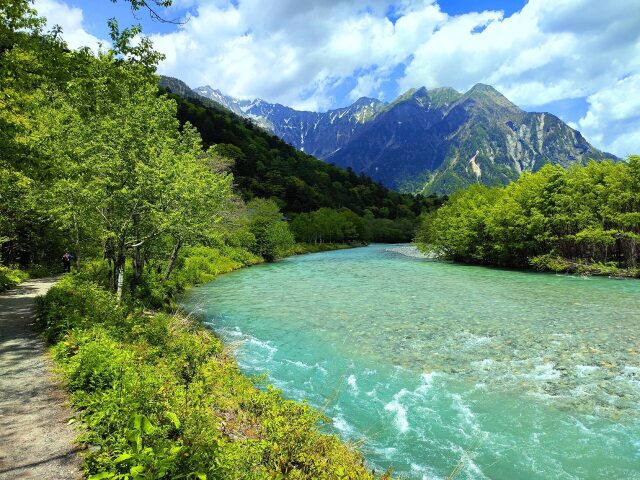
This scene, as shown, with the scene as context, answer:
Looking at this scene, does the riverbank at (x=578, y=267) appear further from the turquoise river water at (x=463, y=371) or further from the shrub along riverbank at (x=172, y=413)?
the shrub along riverbank at (x=172, y=413)

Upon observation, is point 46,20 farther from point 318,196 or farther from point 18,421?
point 318,196

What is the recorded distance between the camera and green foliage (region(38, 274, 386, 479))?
557 centimetres

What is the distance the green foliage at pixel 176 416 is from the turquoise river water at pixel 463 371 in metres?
2.59

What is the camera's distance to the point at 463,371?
15.7m

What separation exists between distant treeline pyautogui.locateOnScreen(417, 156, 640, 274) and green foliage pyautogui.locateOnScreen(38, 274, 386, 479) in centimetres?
4700

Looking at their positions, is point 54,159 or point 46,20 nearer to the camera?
point 46,20

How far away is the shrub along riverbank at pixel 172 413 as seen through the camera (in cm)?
561

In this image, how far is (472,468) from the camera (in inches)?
381

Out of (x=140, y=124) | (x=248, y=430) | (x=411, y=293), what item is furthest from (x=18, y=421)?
(x=411, y=293)

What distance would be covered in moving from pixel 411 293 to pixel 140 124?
25.1 metres

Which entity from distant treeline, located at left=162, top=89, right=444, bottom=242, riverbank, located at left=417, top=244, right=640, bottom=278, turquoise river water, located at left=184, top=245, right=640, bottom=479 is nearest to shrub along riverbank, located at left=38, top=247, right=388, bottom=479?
turquoise river water, located at left=184, top=245, right=640, bottom=479

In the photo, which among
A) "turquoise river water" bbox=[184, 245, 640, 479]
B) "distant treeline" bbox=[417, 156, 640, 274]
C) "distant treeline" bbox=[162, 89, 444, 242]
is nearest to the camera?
"turquoise river water" bbox=[184, 245, 640, 479]

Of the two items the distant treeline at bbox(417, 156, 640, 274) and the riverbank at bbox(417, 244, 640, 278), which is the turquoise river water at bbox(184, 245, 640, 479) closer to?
the riverbank at bbox(417, 244, 640, 278)

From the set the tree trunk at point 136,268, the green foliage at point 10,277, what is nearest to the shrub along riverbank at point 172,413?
the tree trunk at point 136,268
